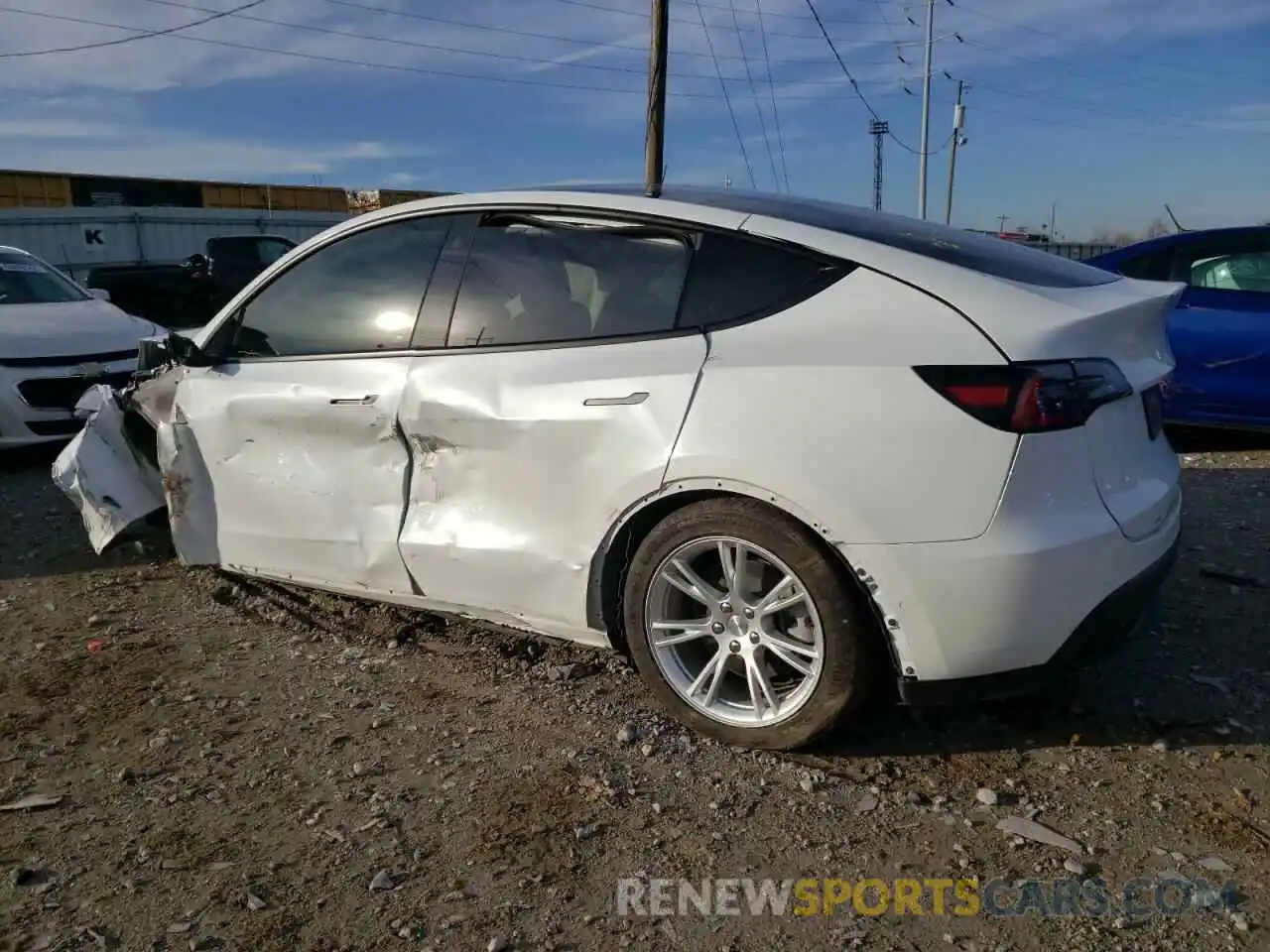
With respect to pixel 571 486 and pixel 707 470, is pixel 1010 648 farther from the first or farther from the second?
pixel 571 486

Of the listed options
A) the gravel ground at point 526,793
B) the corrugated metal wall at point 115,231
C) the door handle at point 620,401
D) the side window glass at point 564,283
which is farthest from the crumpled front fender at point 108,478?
the corrugated metal wall at point 115,231

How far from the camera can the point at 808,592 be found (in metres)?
2.81

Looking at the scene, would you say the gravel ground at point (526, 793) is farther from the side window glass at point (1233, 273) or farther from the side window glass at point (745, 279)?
the side window glass at point (1233, 273)

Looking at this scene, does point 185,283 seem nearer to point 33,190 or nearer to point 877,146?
point 33,190

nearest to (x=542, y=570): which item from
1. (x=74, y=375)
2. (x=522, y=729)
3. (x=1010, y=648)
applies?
(x=522, y=729)

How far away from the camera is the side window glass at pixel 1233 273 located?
643cm

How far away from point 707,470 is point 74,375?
572 cm

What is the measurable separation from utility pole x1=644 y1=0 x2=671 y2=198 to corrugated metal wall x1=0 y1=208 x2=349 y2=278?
36.5ft

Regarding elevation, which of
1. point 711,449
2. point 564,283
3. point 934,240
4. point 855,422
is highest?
point 934,240

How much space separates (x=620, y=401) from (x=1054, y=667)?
55.7 inches

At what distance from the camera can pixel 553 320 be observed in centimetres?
331

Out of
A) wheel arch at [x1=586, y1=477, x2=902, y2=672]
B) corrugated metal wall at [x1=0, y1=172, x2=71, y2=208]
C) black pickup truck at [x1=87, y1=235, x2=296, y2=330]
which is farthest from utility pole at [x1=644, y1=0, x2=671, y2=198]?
corrugated metal wall at [x1=0, y1=172, x2=71, y2=208]

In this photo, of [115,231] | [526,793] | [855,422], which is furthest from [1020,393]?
[115,231]

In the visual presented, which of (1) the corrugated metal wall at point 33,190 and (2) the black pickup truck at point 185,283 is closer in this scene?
(2) the black pickup truck at point 185,283
